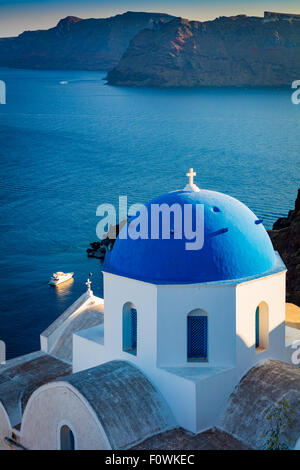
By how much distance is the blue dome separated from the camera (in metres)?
13.4

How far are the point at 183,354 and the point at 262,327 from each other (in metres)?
2.11

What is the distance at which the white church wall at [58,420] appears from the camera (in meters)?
12.1

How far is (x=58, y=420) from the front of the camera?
12.8 metres

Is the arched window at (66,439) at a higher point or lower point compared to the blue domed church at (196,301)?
lower

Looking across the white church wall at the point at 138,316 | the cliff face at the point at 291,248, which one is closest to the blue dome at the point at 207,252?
the white church wall at the point at 138,316

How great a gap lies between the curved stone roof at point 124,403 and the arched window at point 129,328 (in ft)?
2.15

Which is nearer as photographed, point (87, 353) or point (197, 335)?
point (197, 335)

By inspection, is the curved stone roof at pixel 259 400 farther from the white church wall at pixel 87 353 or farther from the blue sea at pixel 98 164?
the blue sea at pixel 98 164

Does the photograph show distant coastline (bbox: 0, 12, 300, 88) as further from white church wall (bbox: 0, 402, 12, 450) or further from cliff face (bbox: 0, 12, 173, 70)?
white church wall (bbox: 0, 402, 12, 450)

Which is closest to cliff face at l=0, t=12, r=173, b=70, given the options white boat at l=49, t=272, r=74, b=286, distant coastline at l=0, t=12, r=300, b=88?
distant coastline at l=0, t=12, r=300, b=88

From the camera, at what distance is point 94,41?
148875 mm

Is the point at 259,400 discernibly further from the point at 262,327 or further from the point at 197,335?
the point at 262,327

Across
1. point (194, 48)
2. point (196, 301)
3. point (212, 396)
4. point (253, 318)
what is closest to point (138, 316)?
point (196, 301)

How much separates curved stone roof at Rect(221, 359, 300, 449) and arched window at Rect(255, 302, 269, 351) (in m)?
0.69
